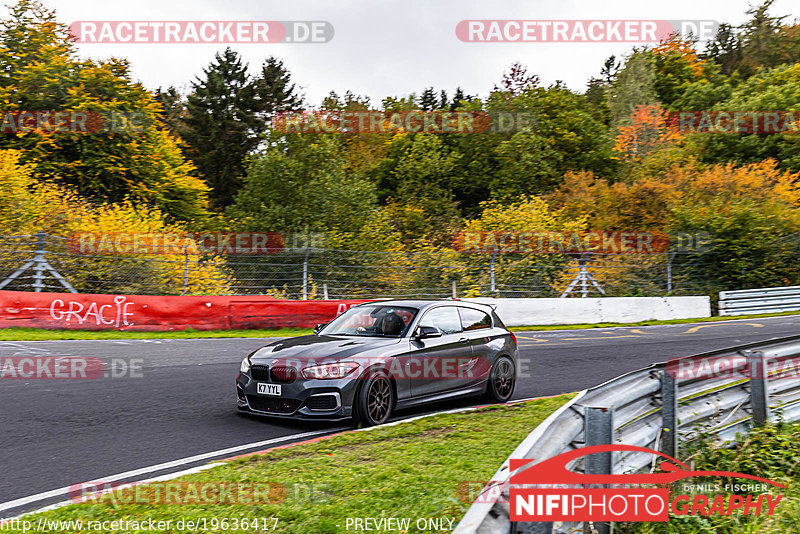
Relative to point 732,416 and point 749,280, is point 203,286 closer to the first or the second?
point 732,416

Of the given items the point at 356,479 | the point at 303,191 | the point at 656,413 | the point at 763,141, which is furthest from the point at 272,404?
the point at 763,141

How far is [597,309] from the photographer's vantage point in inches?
912

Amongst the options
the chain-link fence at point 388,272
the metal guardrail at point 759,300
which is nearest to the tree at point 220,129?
the chain-link fence at point 388,272

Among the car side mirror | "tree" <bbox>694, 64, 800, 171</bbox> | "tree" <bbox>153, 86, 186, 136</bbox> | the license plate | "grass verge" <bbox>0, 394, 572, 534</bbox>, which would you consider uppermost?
"tree" <bbox>153, 86, 186, 136</bbox>

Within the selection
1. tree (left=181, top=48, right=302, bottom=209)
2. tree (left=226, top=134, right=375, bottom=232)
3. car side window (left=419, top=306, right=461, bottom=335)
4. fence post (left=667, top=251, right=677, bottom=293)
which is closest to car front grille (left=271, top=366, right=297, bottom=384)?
car side window (left=419, top=306, right=461, bottom=335)

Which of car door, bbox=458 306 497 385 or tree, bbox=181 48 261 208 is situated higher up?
tree, bbox=181 48 261 208

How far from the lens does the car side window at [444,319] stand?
9023 mm

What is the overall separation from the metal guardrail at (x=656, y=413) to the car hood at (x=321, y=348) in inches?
121

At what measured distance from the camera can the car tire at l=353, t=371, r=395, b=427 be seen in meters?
7.75

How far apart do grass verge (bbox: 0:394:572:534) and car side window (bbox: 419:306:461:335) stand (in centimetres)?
140

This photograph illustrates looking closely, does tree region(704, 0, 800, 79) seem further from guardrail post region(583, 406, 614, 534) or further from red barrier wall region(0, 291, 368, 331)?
guardrail post region(583, 406, 614, 534)

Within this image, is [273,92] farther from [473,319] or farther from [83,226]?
[473,319]

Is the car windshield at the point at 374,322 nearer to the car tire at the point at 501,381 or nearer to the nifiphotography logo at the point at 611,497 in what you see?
the car tire at the point at 501,381

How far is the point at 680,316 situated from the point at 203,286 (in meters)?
16.4
